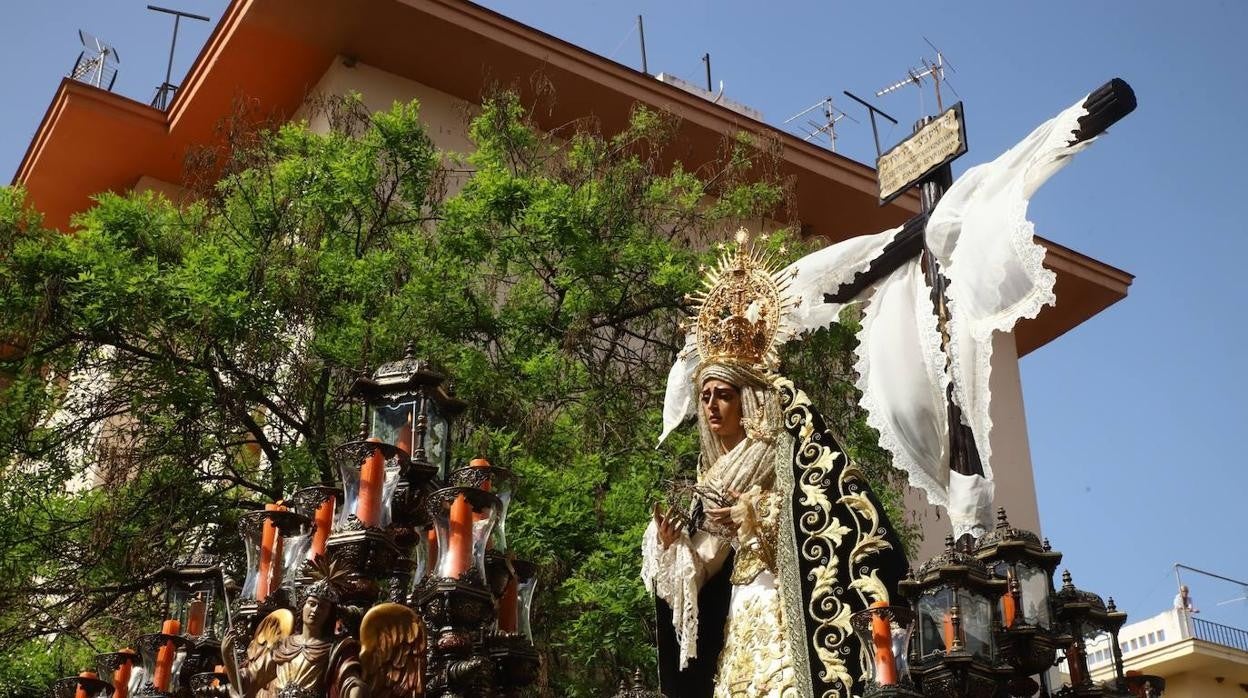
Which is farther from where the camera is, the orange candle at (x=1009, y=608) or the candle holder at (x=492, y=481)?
the orange candle at (x=1009, y=608)

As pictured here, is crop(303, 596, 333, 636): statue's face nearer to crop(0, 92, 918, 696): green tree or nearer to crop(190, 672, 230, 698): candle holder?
crop(190, 672, 230, 698): candle holder

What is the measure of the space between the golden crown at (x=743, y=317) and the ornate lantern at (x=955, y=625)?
2209 mm

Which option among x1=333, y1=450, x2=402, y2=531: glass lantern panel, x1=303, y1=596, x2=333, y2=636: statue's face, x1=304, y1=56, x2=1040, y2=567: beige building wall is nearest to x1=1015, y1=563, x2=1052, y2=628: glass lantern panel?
x1=333, y1=450, x2=402, y2=531: glass lantern panel

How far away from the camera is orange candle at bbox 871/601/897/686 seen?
6094 millimetres

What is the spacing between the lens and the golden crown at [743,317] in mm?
8156

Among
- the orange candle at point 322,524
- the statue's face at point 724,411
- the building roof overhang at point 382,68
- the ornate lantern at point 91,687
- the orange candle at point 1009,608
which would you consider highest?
the building roof overhang at point 382,68

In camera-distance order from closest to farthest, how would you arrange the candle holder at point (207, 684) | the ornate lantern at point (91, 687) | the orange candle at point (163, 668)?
1. the candle holder at point (207, 684)
2. the orange candle at point (163, 668)
3. the ornate lantern at point (91, 687)

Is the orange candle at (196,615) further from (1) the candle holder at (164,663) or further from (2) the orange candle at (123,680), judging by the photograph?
(2) the orange candle at (123,680)

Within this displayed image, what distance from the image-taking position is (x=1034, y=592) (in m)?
6.59

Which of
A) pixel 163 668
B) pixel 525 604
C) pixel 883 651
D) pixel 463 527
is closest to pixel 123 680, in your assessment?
pixel 163 668

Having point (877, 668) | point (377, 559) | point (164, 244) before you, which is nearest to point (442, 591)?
point (377, 559)

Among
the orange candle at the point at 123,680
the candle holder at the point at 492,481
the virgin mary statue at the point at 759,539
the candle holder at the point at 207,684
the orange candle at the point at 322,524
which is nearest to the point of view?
the candle holder at the point at 492,481

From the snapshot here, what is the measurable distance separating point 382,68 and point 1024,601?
12467mm

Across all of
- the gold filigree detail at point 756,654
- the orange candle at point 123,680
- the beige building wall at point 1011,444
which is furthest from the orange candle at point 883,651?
the beige building wall at point 1011,444
